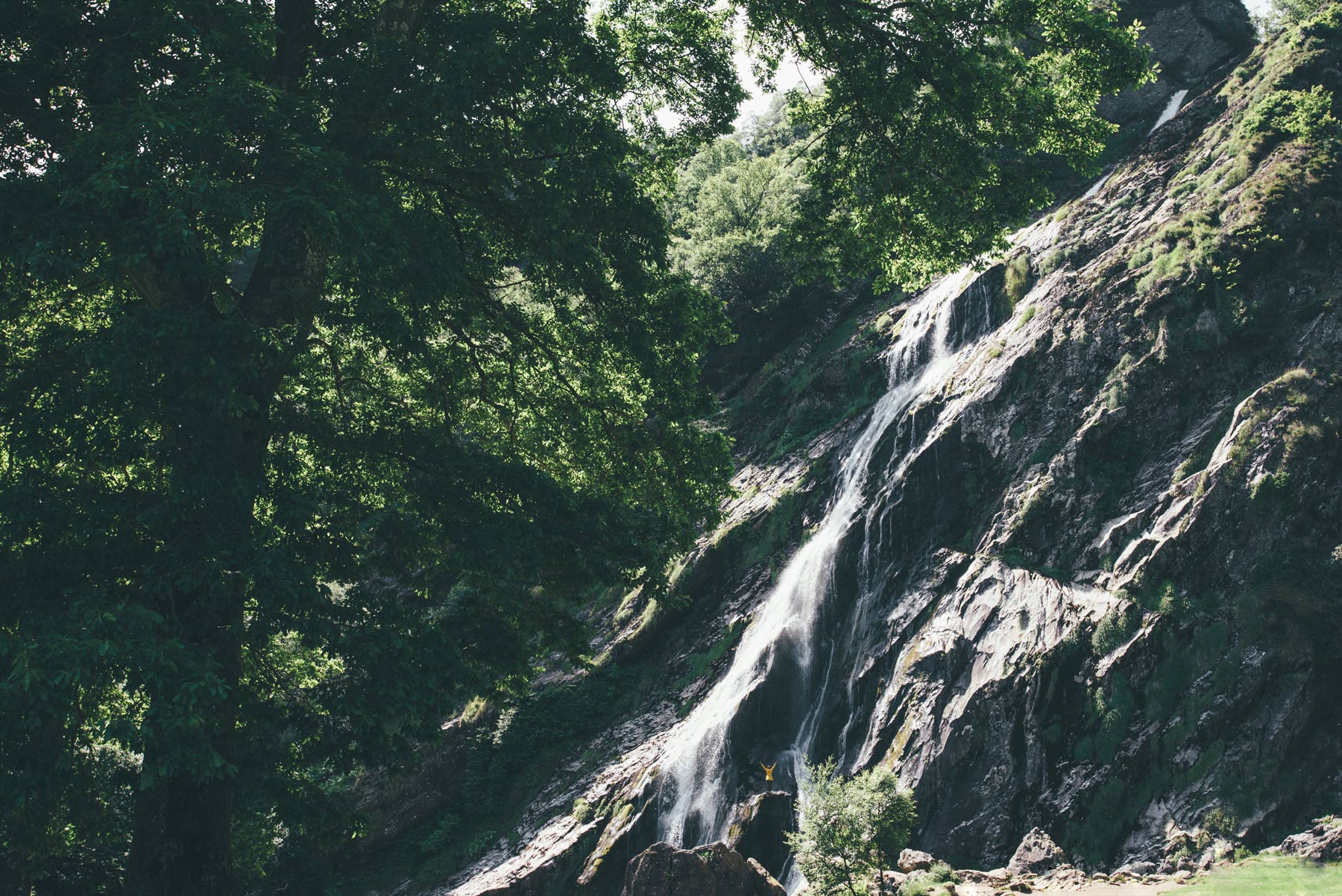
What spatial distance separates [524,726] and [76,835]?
14.7m

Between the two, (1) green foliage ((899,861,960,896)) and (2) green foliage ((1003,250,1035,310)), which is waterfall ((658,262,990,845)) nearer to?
(2) green foliage ((1003,250,1035,310))

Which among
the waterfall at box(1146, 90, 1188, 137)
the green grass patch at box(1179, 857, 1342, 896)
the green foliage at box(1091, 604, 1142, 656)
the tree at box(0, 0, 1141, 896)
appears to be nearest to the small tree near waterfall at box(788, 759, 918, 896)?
the green grass patch at box(1179, 857, 1342, 896)

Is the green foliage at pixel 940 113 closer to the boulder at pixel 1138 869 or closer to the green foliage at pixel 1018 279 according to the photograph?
the boulder at pixel 1138 869

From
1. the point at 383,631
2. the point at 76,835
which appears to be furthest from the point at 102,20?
the point at 76,835

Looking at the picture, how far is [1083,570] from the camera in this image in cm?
1488

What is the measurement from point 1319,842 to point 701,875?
8193 millimetres

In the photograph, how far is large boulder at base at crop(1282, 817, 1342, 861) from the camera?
32.6 ft

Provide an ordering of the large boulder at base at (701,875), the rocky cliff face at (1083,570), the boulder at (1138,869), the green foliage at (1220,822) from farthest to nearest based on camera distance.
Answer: the large boulder at base at (701,875) < the rocky cliff face at (1083,570) < the boulder at (1138,869) < the green foliage at (1220,822)

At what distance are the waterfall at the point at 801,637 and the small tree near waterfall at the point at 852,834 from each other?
141 inches

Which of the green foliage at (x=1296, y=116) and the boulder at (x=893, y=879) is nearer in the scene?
the boulder at (x=893, y=879)

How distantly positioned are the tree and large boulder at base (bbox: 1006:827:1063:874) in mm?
7564

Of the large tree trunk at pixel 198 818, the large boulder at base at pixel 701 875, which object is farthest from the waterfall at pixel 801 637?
the large tree trunk at pixel 198 818

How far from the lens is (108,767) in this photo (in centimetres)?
1283

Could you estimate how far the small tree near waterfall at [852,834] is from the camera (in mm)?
12383
